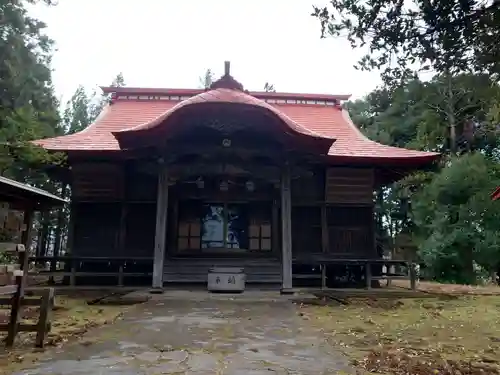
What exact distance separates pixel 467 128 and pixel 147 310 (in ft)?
59.3

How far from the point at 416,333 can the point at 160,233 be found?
6.13 m

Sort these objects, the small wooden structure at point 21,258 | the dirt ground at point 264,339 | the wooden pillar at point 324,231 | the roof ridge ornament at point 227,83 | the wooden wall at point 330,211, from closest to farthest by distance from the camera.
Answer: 1. the dirt ground at point 264,339
2. the small wooden structure at point 21,258
3. the roof ridge ornament at point 227,83
4. the wooden pillar at point 324,231
5. the wooden wall at point 330,211

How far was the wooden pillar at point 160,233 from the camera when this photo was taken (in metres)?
9.90

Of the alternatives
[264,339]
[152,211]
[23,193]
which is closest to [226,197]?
[152,211]

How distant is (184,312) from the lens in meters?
7.45

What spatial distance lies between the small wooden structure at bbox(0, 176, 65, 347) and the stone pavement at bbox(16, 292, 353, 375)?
1.65ft

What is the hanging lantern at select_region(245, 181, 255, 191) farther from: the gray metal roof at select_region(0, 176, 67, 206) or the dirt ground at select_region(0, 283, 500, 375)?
the gray metal roof at select_region(0, 176, 67, 206)

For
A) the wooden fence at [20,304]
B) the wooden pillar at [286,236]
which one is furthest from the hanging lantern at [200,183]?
the wooden fence at [20,304]

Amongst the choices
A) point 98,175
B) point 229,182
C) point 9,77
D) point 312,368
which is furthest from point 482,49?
point 9,77

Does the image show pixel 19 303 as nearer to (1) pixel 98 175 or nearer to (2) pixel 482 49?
(2) pixel 482 49

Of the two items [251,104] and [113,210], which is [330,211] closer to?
[251,104]

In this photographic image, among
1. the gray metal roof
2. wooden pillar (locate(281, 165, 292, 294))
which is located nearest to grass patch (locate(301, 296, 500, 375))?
A: wooden pillar (locate(281, 165, 292, 294))

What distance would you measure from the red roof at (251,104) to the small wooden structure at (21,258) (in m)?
4.77

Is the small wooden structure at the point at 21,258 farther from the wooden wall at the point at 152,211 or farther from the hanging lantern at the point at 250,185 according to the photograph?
the hanging lantern at the point at 250,185
